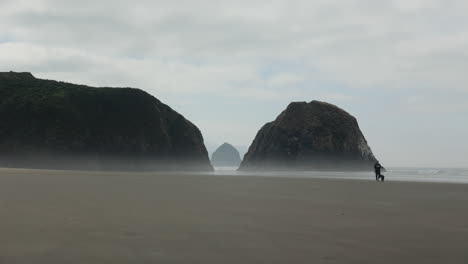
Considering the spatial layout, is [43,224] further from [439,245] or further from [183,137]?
[183,137]

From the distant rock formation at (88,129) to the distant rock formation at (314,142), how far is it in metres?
24.7

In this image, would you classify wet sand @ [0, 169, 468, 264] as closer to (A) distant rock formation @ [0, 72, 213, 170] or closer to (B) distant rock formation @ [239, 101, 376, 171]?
(A) distant rock formation @ [0, 72, 213, 170]

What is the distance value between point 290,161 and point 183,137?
3341cm

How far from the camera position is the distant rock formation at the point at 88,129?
7812cm

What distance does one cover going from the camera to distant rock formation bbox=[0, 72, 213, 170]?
256 feet

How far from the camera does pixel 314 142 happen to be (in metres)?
118

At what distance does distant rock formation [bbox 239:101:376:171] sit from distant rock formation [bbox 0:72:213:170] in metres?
24.7

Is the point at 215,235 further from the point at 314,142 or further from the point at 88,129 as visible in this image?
the point at 314,142

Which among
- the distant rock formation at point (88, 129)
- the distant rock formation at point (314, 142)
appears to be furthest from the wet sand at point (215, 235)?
the distant rock formation at point (314, 142)

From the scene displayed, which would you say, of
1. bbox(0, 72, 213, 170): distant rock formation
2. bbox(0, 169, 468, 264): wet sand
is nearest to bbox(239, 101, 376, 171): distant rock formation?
bbox(0, 72, 213, 170): distant rock formation

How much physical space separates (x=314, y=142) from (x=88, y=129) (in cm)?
6458

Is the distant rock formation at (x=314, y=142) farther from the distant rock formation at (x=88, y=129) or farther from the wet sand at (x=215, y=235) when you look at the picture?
the wet sand at (x=215, y=235)

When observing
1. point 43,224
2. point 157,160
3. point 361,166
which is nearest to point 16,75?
point 157,160

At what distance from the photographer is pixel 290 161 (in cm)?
11844
